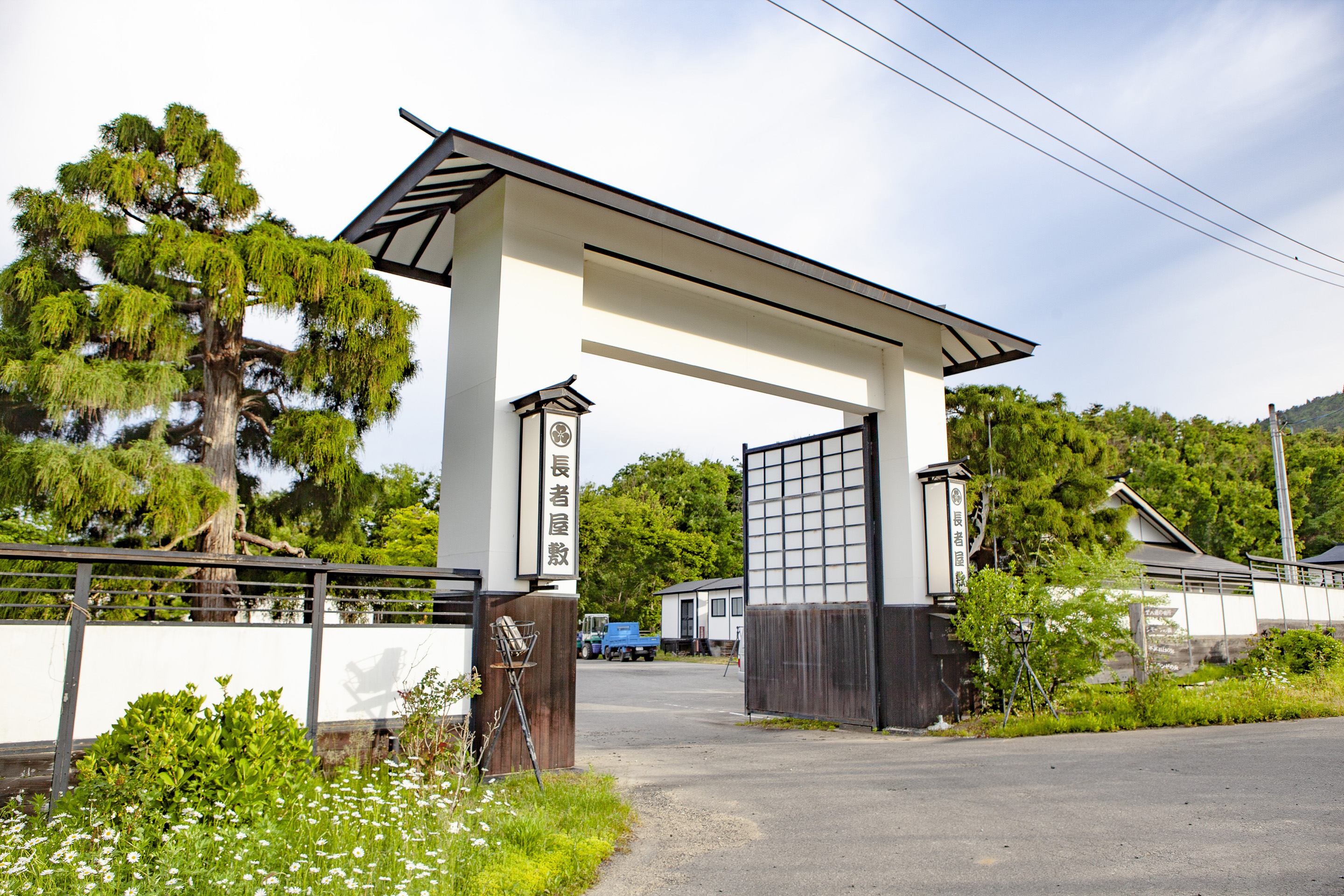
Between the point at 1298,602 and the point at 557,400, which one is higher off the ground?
the point at 557,400

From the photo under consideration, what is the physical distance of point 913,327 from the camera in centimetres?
1055

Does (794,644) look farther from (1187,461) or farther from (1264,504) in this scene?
(1187,461)

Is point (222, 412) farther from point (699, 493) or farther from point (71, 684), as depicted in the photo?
point (699, 493)

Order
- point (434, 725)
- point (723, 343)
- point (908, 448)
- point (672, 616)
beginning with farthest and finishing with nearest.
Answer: point (672, 616)
point (908, 448)
point (723, 343)
point (434, 725)

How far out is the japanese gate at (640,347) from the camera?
22.4 feet

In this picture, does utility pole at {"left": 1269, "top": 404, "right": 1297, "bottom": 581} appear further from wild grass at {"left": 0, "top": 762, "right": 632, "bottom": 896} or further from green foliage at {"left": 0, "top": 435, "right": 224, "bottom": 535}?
green foliage at {"left": 0, "top": 435, "right": 224, "bottom": 535}

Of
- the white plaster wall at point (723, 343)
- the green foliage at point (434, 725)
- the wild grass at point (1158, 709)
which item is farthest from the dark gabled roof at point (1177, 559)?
the green foliage at point (434, 725)

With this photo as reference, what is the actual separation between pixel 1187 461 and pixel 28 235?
148ft

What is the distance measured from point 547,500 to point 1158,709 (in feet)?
23.0

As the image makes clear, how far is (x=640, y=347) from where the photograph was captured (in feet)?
27.2

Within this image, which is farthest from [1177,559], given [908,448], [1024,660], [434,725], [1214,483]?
[434,725]

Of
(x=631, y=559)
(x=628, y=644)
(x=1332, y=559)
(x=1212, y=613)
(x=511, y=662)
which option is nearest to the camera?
(x=511, y=662)

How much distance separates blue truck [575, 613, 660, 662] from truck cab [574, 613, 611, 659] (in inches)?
0.7

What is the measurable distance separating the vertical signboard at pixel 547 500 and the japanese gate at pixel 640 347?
0.36 ft
